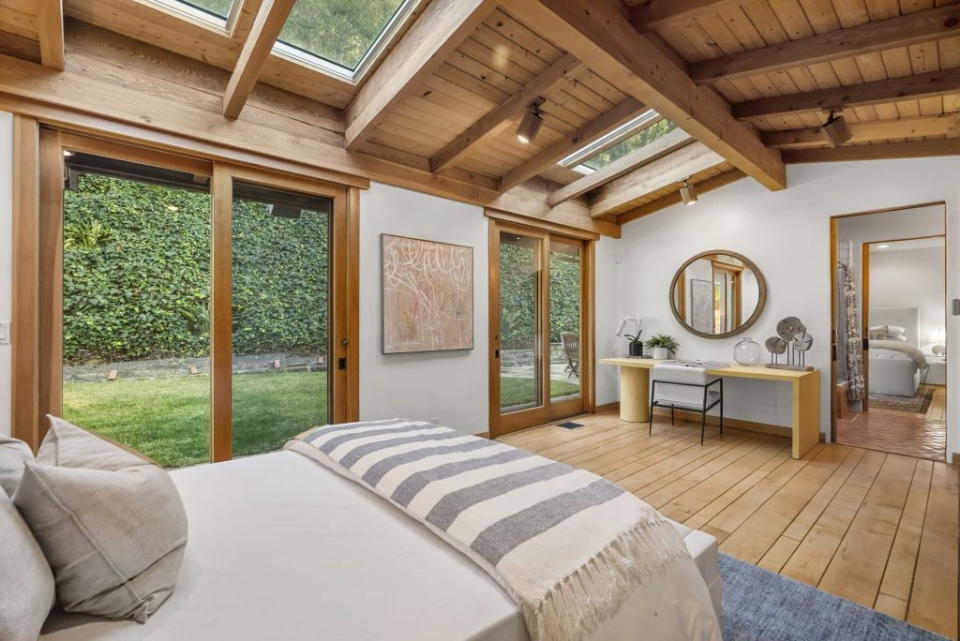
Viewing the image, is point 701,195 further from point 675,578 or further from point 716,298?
point 675,578

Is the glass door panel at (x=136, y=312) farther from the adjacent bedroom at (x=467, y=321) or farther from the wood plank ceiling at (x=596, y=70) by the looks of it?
the wood plank ceiling at (x=596, y=70)

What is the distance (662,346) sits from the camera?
4.85 m

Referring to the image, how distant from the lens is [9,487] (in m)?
0.93

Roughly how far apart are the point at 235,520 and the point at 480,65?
256 cm

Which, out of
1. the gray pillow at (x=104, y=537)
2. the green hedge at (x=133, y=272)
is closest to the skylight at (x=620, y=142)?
the green hedge at (x=133, y=272)

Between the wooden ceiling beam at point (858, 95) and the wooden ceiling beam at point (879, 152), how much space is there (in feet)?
3.66

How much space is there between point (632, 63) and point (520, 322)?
255 cm

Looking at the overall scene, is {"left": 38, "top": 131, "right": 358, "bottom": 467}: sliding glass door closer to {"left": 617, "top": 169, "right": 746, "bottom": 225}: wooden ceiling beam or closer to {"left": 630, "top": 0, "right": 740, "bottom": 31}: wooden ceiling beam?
{"left": 630, "top": 0, "right": 740, "bottom": 31}: wooden ceiling beam

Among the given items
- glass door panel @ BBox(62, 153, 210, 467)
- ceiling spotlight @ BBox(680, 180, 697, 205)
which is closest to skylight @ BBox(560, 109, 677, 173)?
ceiling spotlight @ BBox(680, 180, 697, 205)

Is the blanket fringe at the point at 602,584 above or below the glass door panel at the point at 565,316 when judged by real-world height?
below

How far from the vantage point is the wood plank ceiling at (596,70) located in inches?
82.7

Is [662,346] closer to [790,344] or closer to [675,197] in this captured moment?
[790,344]

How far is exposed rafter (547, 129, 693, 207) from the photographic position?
12.1 feet

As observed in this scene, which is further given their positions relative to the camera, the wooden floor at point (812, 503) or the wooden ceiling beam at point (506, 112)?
the wooden ceiling beam at point (506, 112)
